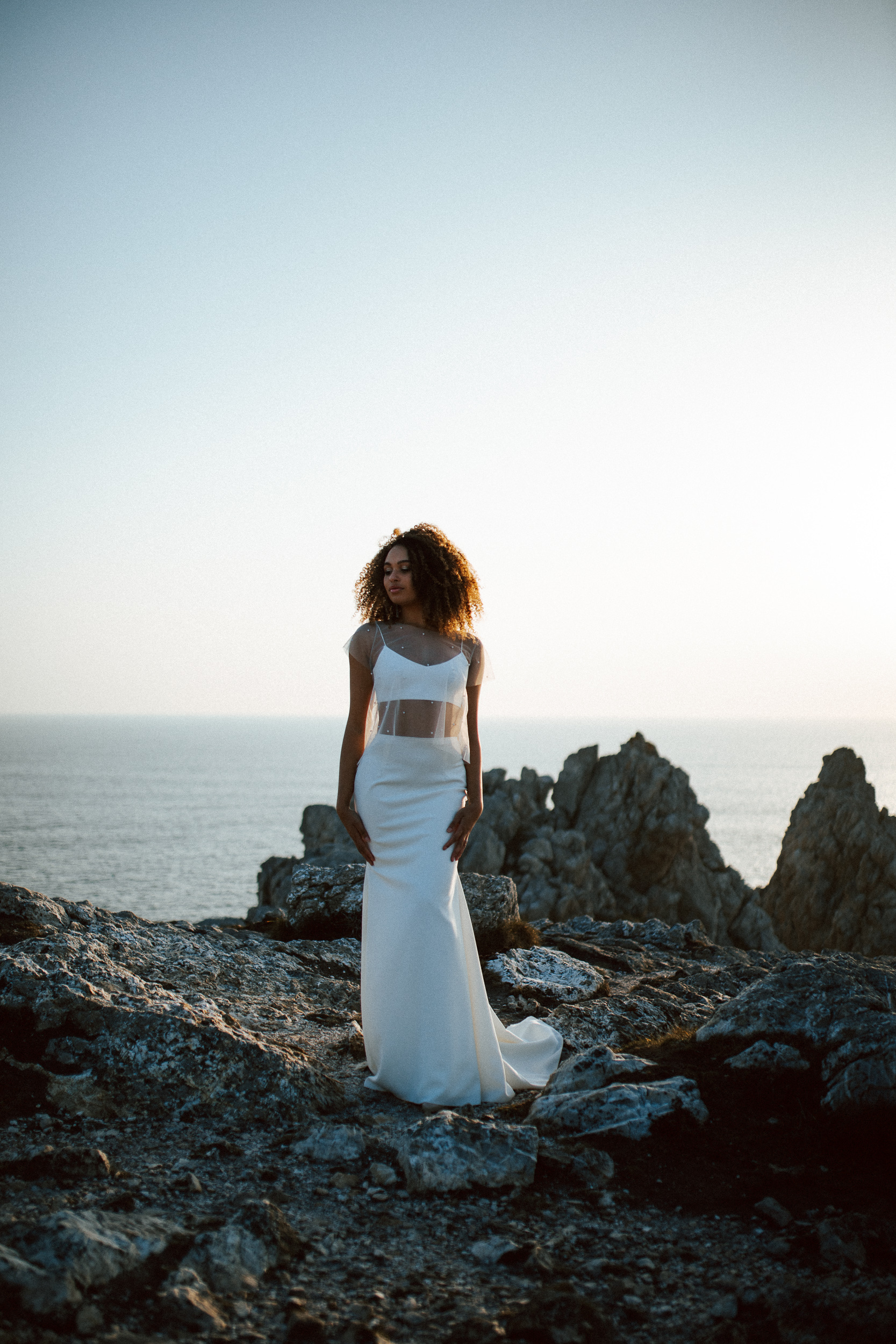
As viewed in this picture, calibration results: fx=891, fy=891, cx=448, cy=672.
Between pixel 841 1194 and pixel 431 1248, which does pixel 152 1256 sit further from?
pixel 841 1194

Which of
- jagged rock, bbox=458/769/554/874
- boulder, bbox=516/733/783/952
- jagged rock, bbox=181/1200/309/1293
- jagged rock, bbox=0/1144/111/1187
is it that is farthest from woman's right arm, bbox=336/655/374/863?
jagged rock, bbox=458/769/554/874

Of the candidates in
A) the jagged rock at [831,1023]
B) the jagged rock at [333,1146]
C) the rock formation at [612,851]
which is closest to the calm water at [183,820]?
the rock formation at [612,851]

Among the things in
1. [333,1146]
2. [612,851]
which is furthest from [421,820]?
[612,851]

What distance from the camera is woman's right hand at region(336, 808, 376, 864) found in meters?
6.43

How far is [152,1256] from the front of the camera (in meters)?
3.45

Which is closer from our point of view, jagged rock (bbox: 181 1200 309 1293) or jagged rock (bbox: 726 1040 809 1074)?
jagged rock (bbox: 181 1200 309 1293)

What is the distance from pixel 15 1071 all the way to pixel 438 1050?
2.55 meters

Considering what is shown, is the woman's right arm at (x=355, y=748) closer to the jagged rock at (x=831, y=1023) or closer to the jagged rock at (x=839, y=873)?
the jagged rock at (x=831, y=1023)

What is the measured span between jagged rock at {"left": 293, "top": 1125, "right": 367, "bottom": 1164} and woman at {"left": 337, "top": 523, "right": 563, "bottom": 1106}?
1.09 meters

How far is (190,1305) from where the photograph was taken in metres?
3.16

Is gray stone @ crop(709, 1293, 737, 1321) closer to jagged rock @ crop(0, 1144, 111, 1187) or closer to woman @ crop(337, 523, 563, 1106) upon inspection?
woman @ crop(337, 523, 563, 1106)

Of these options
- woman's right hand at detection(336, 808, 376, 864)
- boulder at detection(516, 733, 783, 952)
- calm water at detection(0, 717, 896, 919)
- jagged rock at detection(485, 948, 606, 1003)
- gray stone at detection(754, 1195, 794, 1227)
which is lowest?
calm water at detection(0, 717, 896, 919)

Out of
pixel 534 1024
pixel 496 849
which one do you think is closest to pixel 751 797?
pixel 496 849

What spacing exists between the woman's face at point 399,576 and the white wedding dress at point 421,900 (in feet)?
0.81
